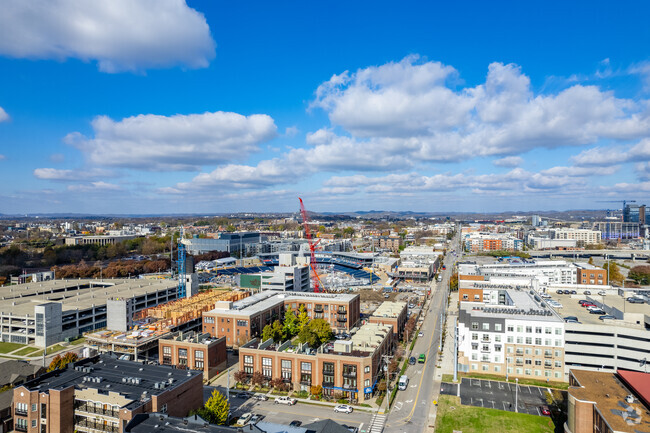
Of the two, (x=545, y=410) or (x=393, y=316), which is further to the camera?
(x=393, y=316)

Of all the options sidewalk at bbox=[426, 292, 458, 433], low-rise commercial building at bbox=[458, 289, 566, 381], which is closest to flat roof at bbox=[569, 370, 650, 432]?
low-rise commercial building at bbox=[458, 289, 566, 381]

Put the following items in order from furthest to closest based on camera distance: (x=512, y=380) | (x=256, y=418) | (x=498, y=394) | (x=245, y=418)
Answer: (x=512, y=380), (x=498, y=394), (x=256, y=418), (x=245, y=418)

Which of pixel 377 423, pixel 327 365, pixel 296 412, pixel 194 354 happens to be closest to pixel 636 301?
pixel 377 423

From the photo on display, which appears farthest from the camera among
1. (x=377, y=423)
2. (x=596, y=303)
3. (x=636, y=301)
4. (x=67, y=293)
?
(x=67, y=293)

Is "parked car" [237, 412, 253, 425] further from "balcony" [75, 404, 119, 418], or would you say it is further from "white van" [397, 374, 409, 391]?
"white van" [397, 374, 409, 391]

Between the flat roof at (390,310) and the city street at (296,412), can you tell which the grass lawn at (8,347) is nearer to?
the city street at (296,412)

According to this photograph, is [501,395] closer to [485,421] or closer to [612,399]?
[485,421]

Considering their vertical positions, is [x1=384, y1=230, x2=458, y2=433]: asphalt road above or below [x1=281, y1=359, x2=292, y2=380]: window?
below
